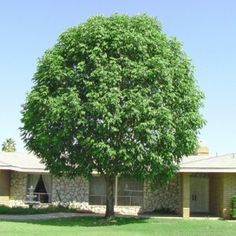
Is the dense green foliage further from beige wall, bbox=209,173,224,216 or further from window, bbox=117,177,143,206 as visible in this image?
window, bbox=117,177,143,206

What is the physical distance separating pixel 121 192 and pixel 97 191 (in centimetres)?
152

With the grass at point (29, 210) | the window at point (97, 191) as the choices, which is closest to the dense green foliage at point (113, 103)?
the grass at point (29, 210)

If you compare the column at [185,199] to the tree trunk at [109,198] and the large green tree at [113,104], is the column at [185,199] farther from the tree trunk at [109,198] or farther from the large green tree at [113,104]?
the tree trunk at [109,198]

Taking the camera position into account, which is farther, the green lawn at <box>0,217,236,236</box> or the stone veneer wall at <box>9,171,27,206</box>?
the stone veneer wall at <box>9,171,27,206</box>

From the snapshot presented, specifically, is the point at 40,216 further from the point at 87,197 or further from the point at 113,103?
the point at 113,103

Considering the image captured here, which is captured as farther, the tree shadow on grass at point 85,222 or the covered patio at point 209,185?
the covered patio at point 209,185

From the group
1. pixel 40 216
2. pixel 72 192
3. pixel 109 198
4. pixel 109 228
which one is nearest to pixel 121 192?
pixel 72 192

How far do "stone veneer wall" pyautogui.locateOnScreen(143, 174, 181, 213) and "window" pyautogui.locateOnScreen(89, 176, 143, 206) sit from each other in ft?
1.46

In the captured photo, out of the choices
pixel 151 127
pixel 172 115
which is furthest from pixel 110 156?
pixel 172 115

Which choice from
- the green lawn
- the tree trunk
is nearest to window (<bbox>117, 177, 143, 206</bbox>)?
the tree trunk

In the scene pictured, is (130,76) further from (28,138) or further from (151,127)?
(28,138)

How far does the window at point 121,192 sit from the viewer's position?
33.1 meters

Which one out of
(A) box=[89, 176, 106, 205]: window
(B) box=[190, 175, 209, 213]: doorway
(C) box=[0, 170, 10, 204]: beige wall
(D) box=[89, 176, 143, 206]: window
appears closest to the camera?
(D) box=[89, 176, 143, 206]: window

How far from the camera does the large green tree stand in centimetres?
2362
